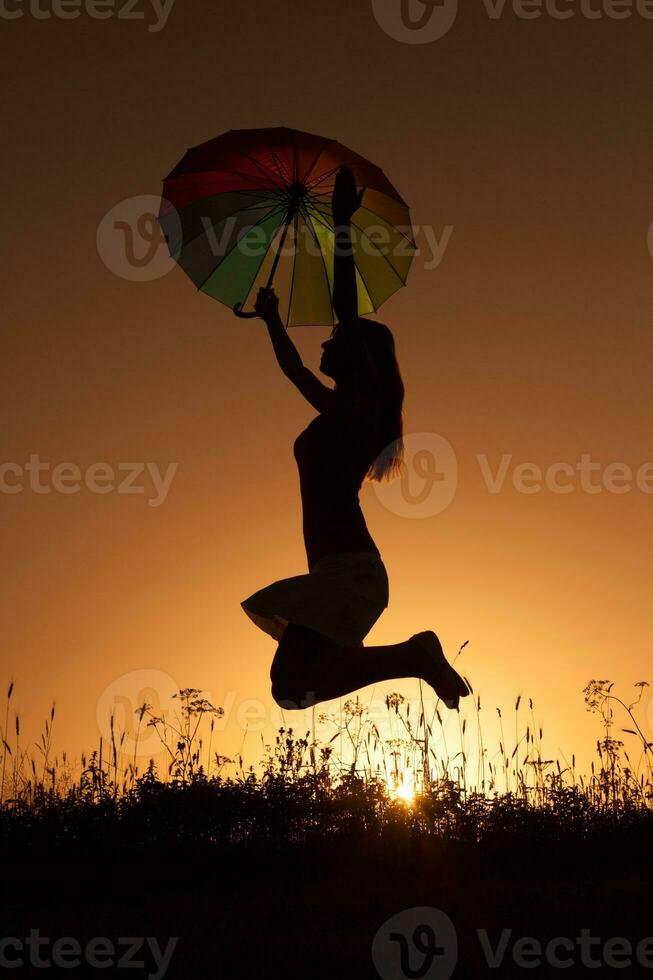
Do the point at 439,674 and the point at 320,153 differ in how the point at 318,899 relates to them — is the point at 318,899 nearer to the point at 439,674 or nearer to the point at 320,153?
the point at 439,674

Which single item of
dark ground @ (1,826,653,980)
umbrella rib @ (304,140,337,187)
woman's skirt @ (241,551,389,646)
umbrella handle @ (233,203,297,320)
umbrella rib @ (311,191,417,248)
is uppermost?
umbrella rib @ (304,140,337,187)

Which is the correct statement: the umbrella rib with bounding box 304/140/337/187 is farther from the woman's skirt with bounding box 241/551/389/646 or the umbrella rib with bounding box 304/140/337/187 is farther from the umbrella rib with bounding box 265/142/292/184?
the woman's skirt with bounding box 241/551/389/646

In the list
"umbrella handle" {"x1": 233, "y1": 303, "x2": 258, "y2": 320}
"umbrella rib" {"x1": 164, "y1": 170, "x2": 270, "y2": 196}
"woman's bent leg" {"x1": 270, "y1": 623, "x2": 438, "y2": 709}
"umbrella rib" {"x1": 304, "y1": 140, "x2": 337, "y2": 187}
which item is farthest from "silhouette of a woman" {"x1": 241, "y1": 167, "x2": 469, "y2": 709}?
"umbrella rib" {"x1": 164, "y1": 170, "x2": 270, "y2": 196}

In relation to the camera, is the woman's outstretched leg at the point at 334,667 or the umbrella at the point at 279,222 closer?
the woman's outstretched leg at the point at 334,667

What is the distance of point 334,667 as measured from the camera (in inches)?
193

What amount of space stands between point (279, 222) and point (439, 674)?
3.10 m

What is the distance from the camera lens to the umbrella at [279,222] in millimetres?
6129

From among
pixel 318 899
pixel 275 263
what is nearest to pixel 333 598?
pixel 318 899

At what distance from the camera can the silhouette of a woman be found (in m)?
4.91

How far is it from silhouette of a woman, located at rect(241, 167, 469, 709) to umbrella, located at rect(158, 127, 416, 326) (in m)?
1.13

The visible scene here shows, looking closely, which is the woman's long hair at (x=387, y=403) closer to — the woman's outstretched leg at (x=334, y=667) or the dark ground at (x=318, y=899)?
the woman's outstretched leg at (x=334, y=667)

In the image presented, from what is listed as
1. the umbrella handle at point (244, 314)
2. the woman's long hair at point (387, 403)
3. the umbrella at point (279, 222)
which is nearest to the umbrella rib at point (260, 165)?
the umbrella at point (279, 222)

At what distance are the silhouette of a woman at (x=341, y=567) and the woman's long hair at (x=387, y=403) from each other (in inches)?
2.8

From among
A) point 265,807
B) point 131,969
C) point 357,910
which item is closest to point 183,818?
point 265,807
